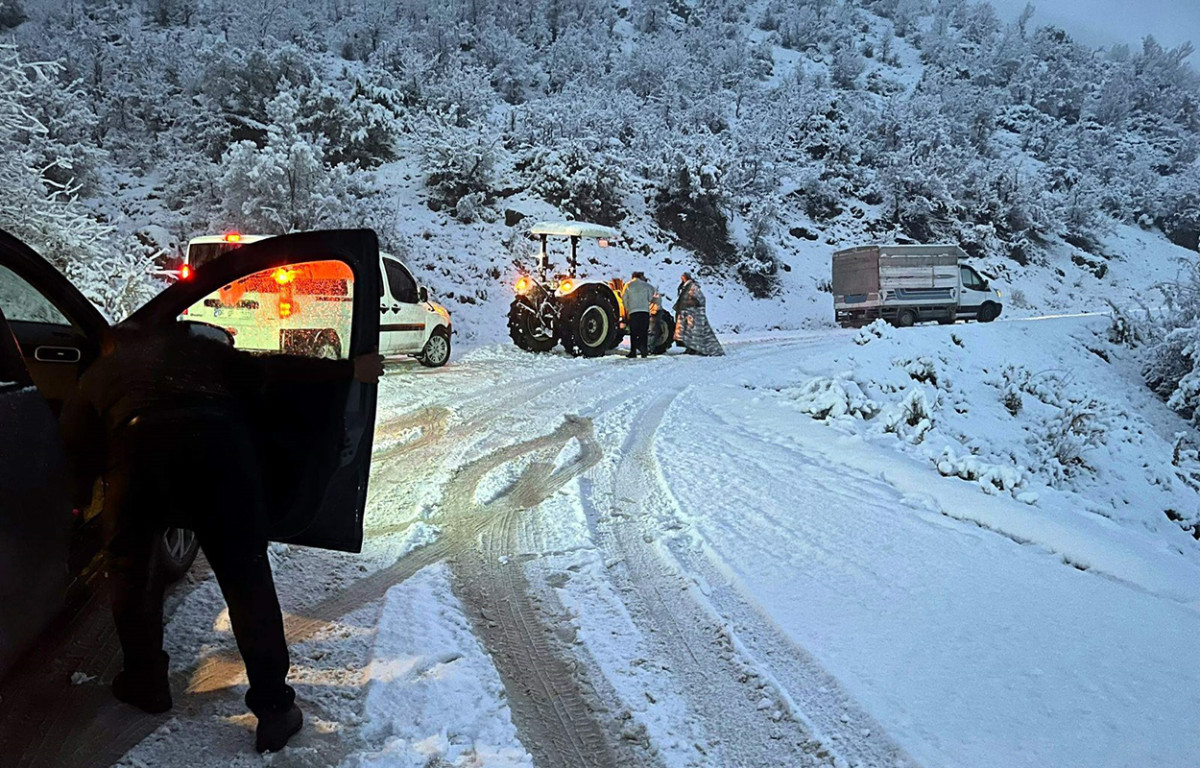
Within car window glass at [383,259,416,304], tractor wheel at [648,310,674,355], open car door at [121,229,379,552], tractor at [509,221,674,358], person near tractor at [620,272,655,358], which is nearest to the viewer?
open car door at [121,229,379,552]

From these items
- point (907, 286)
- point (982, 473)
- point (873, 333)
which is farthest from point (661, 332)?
point (907, 286)

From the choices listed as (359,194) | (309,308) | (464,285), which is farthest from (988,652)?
(359,194)

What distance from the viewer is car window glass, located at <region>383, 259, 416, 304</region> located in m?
10.2

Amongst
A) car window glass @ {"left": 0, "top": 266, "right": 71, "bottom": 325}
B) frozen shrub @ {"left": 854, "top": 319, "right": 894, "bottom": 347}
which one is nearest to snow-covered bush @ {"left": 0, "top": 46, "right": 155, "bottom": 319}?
car window glass @ {"left": 0, "top": 266, "right": 71, "bottom": 325}

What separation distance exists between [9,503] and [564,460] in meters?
4.06

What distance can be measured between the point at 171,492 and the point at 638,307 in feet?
35.5

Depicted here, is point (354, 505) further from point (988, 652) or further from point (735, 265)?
point (735, 265)

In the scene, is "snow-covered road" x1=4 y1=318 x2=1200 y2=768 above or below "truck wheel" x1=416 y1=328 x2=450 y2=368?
below

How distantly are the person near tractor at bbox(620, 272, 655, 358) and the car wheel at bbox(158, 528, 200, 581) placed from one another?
32.2 ft

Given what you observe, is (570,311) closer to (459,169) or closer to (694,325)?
(694,325)

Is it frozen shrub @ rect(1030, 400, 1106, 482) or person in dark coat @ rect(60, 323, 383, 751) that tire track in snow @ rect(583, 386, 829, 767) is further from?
frozen shrub @ rect(1030, 400, 1106, 482)

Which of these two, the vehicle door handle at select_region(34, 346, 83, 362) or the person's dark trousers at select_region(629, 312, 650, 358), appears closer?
the vehicle door handle at select_region(34, 346, 83, 362)

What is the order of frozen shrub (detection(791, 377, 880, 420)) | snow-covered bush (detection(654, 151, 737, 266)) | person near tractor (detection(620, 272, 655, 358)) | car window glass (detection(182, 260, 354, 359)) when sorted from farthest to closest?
snow-covered bush (detection(654, 151, 737, 266))
person near tractor (detection(620, 272, 655, 358))
frozen shrub (detection(791, 377, 880, 420))
car window glass (detection(182, 260, 354, 359))

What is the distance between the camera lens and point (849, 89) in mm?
40062
